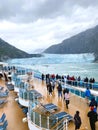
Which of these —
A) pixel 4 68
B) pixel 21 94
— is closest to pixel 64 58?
pixel 4 68

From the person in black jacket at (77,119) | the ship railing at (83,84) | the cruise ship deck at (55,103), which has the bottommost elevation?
the cruise ship deck at (55,103)

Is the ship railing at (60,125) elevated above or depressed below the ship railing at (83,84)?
below

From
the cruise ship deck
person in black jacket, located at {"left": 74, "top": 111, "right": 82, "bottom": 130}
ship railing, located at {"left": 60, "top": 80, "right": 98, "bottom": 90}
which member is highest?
ship railing, located at {"left": 60, "top": 80, "right": 98, "bottom": 90}

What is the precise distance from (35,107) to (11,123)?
5.78 metres

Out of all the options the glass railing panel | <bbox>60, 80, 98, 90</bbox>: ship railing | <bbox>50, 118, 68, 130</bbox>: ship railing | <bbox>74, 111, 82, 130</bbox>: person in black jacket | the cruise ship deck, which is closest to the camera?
<bbox>74, 111, 82, 130</bbox>: person in black jacket

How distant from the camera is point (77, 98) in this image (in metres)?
17.8

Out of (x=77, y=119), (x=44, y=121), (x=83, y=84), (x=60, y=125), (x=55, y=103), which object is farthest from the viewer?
(x=83, y=84)

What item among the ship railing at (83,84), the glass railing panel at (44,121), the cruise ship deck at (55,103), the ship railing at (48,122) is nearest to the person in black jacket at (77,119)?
the ship railing at (48,122)

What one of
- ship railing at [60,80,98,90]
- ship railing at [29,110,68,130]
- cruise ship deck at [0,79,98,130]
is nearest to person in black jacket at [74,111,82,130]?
ship railing at [29,110,68,130]

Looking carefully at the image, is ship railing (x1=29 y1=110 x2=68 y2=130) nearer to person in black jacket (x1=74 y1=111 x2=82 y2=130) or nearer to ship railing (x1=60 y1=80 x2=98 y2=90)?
person in black jacket (x1=74 y1=111 x2=82 y2=130)

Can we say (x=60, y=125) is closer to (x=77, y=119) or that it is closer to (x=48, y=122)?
(x=48, y=122)

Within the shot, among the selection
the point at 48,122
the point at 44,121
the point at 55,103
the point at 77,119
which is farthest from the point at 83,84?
the point at 77,119

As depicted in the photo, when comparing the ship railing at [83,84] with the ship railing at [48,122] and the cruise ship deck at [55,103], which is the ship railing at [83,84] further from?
the ship railing at [48,122]

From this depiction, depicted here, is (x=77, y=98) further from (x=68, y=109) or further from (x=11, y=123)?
(x=11, y=123)
